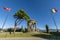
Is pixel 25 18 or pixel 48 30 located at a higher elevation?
pixel 25 18

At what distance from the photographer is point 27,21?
33.2m

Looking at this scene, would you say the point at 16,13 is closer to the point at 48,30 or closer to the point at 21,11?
the point at 21,11

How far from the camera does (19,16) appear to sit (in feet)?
106

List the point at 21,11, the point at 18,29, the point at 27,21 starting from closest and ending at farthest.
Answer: the point at 21,11
the point at 27,21
the point at 18,29

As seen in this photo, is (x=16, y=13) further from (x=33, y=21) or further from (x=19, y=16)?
(x=33, y=21)

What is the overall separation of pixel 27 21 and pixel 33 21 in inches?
54.3

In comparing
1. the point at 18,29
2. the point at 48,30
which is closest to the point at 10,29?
the point at 18,29

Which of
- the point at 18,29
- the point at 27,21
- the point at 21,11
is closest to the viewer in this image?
the point at 21,11

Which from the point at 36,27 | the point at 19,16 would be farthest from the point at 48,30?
the point at 19,16

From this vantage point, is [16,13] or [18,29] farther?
[18,29]

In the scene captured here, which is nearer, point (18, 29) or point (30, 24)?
point (30, 24)

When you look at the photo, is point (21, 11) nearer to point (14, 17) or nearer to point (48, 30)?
point (14, 17)

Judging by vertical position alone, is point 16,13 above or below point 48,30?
above

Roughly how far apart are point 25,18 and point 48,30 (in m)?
5.53
